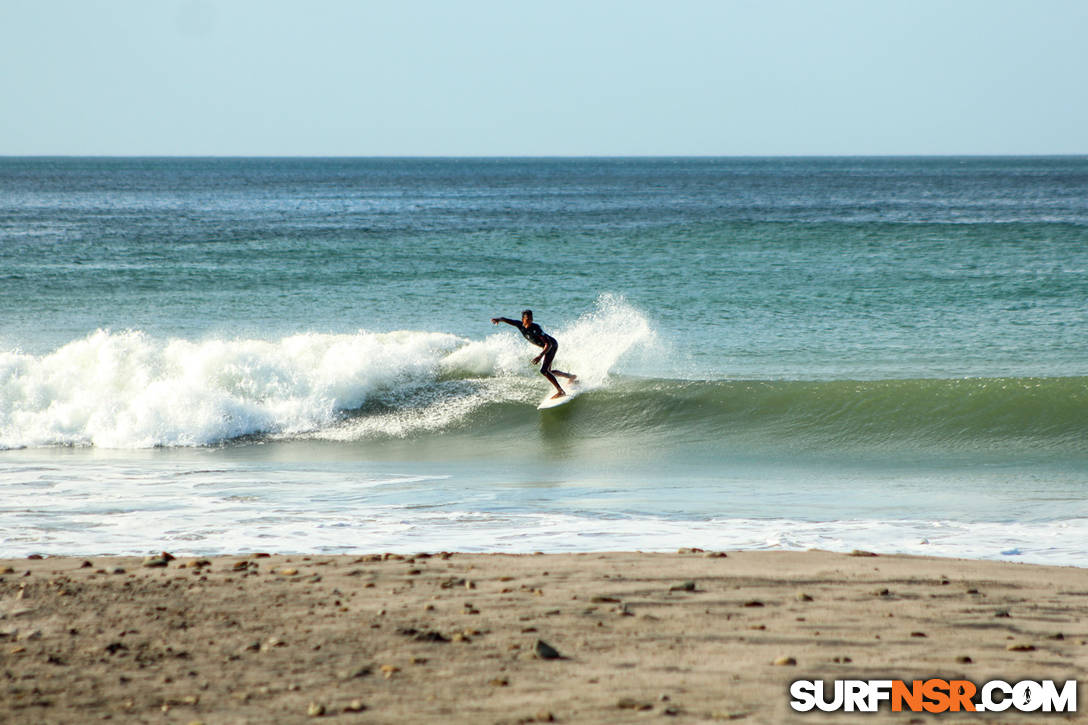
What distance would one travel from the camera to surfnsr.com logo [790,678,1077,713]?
4.25 m

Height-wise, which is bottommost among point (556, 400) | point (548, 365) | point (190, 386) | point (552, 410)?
point (552, 410)

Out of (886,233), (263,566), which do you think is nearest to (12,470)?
(263,566)

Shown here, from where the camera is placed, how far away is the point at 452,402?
14.7 metres

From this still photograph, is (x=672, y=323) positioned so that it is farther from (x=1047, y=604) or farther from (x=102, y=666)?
(x=102, y=666)

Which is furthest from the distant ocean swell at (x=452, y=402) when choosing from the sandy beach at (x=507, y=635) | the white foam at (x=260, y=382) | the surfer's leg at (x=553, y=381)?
the sandy beach at (x=507, y=635)

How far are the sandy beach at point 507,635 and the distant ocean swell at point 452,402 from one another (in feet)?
20.3

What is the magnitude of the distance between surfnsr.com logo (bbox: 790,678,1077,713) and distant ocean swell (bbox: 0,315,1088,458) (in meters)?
7.82

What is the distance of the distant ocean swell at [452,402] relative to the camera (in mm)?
12638

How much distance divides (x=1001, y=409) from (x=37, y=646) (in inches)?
460

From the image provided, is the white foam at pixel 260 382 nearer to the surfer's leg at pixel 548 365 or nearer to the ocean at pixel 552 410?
the ocean at pixel 552 410

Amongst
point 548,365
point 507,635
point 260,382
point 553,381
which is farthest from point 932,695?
point 260,382

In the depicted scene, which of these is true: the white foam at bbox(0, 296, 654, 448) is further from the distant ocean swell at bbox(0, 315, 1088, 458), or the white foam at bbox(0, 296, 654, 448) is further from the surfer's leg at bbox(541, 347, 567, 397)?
the surfer's leg at bbox(541, 347, 567, 397)

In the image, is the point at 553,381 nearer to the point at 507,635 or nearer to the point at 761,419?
the point at 761,419

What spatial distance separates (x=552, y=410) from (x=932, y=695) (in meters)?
10.2
